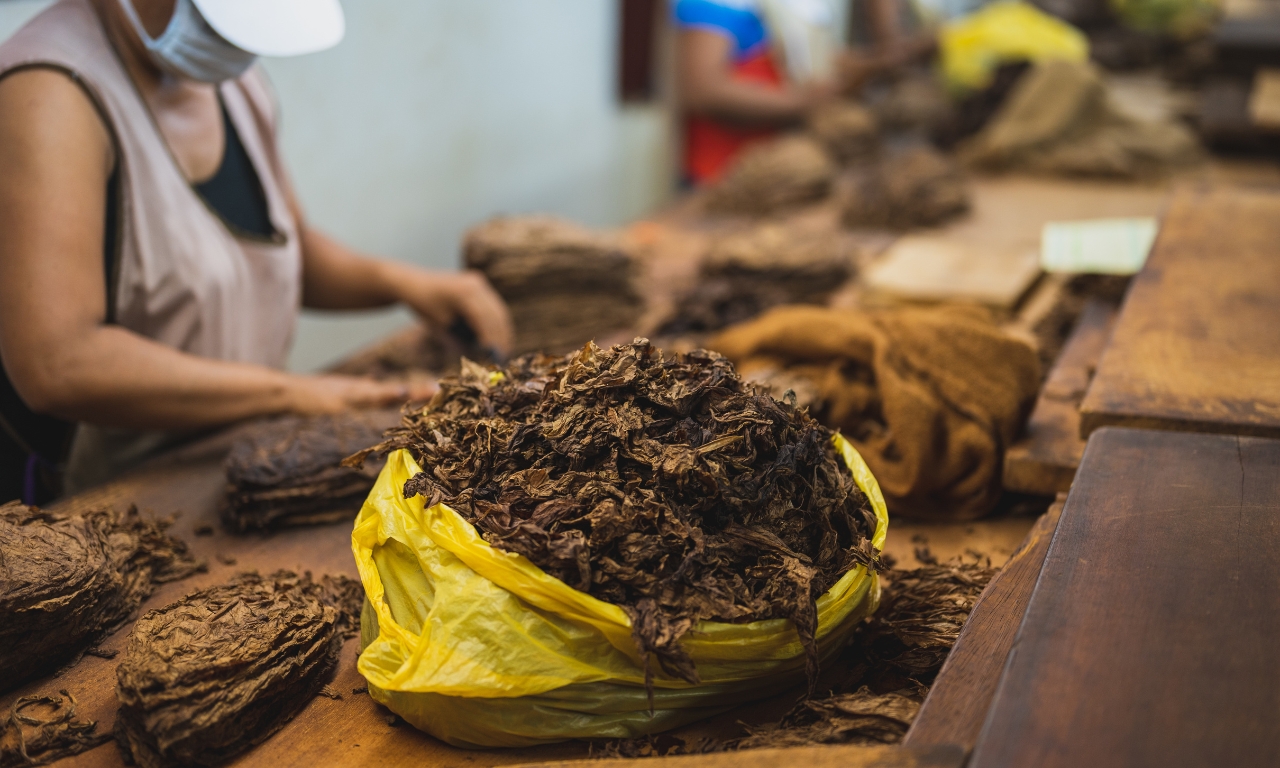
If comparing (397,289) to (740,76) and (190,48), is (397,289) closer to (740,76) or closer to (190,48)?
(190,48)

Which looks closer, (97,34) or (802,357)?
(97,34)

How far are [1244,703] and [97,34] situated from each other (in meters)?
2.21

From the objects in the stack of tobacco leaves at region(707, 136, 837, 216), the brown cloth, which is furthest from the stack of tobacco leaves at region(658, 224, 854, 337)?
the stack of tobacco leaves at region(707, 136, 837, 216)

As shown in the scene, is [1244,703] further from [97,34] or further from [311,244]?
[311,244]

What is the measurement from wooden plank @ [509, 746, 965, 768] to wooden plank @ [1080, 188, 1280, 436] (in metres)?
0.97

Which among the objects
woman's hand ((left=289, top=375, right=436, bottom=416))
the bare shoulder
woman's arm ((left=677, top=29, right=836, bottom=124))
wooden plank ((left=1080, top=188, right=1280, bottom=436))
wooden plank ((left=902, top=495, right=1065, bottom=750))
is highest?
the bare shoulder

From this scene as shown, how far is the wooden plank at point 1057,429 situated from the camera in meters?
1.87

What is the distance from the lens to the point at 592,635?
1223 mm

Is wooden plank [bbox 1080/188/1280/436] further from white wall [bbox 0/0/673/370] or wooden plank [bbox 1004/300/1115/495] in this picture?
white wall [bbox 0/0/673/370]

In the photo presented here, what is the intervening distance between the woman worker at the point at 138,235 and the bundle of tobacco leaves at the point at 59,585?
0.44 metres

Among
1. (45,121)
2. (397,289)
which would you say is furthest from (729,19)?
(45,121)

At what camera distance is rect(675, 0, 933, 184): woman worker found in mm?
5102

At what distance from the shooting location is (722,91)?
5.30 m

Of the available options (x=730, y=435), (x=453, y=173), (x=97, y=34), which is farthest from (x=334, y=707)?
(x=453, y=173)
